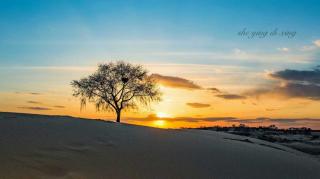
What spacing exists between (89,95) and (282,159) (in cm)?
2541

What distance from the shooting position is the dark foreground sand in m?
4.14

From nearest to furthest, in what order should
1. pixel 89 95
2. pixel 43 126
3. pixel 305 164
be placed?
pixel 43 126 → pixel 305 164 → pixel 89 95

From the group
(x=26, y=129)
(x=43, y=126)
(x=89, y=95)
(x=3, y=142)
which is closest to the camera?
(x=3, y=142)

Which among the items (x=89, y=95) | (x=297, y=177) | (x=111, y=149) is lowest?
(x=297, y=177)

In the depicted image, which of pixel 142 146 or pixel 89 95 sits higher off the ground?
pixel 89 95

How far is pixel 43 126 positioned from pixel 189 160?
2.29m

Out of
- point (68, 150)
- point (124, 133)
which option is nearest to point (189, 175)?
point (68, 150)

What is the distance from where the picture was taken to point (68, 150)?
15.6ft

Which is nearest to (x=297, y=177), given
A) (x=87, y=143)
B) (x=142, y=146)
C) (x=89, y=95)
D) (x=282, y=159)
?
(x=282, y=159)

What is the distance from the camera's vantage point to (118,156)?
488cm

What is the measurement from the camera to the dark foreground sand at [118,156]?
414 centimetres

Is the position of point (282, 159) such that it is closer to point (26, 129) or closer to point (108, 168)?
point (108, 168)

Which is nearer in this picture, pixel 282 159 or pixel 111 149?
pixel 111 149

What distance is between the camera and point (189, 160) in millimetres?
5242
